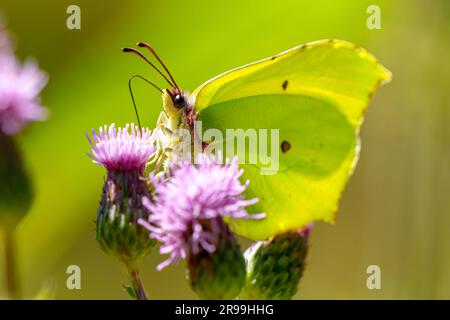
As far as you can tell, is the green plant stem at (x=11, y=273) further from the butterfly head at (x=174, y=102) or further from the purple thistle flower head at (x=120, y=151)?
the butterfly head at (x=174, y=102)

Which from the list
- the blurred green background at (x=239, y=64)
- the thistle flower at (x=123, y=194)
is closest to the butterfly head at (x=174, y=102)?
the thistle flower at (x=123, y=194)

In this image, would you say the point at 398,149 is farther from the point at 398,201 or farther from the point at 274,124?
the point at 274,124

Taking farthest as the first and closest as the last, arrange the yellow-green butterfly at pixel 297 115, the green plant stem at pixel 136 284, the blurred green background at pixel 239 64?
the blurred green background at pixel 239 64, the yellow-green butterfly at pixel 297 115, the green plant stem at pixel 136 284

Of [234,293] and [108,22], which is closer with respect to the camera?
[234,293]

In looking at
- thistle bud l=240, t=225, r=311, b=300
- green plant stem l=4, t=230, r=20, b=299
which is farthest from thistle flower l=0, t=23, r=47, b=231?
thistle bud l=240, t=225, r=311, b=300

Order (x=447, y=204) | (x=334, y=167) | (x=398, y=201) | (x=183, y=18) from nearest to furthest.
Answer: (x=334, y=167) < (x=183, y=18) < (x=447, y=204) < (x=398, y=201)

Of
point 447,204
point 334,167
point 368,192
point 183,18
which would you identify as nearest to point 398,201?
point 447,204

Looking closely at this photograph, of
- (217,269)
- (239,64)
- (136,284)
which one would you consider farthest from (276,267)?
(239,64)
